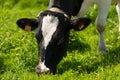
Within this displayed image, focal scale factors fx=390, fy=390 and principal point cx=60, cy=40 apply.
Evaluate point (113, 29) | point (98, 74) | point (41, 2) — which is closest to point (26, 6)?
point (41, 2)

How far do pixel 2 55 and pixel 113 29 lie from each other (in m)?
3.50

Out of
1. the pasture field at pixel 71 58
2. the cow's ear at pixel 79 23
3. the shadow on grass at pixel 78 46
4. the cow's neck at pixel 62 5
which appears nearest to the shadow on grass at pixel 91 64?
the pasture field at pixel 71 58

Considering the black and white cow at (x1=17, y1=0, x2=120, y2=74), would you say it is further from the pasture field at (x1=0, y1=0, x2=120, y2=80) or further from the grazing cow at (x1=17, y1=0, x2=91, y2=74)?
the pasture field at (x1=0, y1=0, x2=120, y2=80)

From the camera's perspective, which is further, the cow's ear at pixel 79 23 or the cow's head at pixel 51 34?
the cow's ear at pixel 79 23

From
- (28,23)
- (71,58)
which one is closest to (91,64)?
(71,58)

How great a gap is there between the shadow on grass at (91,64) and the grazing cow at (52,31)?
398 mm

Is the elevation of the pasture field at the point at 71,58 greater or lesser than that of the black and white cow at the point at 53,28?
lesser

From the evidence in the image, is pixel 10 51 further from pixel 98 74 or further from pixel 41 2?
pixel 41 2

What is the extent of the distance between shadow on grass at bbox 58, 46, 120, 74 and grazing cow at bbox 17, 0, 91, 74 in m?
0.40

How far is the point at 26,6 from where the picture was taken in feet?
65.8

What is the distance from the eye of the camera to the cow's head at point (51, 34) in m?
6.73

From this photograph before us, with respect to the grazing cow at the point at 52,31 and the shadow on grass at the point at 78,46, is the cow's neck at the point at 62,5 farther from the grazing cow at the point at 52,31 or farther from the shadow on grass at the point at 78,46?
the shadow on grass at the point at 78,46

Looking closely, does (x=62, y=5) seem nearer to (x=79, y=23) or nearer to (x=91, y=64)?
(x=79, y=23)

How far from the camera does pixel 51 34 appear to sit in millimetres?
6828
